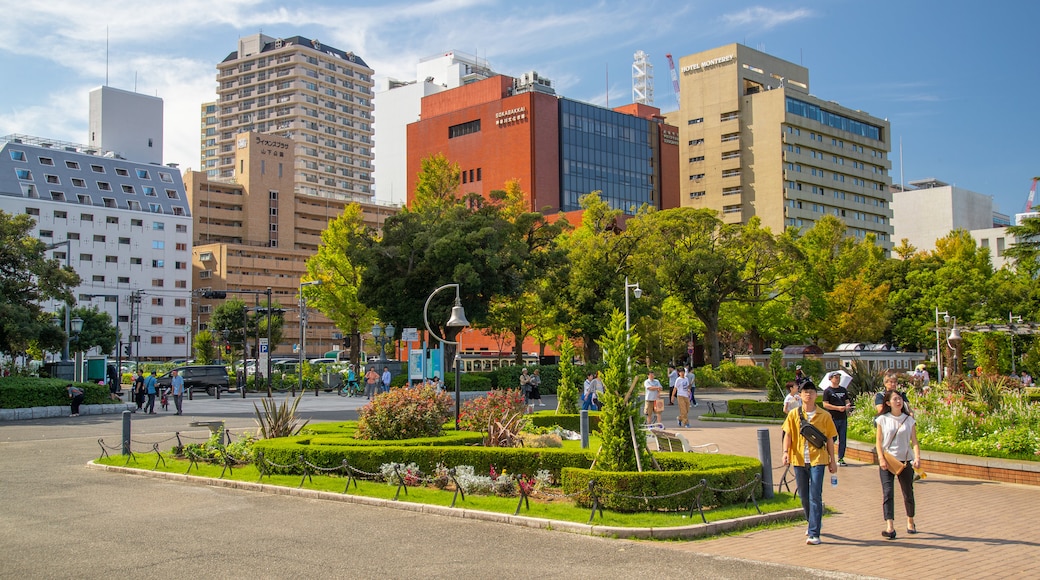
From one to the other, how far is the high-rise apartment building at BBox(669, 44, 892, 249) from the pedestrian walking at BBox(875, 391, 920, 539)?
3340 inches

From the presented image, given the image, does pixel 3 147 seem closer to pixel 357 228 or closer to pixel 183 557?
pixel 357 228

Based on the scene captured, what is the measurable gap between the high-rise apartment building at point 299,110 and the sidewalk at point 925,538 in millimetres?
122543

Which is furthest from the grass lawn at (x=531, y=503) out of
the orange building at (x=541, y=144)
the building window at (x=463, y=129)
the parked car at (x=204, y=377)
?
the building window at (x=463, y=129)

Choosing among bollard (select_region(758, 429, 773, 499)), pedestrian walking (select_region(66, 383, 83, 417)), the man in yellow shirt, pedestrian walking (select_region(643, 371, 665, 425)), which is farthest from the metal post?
pedestrian walking (select_region(66, 383, 83, 417))

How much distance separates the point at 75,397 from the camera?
30.4 metres

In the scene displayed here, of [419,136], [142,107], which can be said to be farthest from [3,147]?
[419,136]

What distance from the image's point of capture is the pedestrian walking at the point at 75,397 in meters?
30.4

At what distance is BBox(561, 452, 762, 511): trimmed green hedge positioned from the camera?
1083cm

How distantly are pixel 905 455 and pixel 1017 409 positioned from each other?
6901 millimetres

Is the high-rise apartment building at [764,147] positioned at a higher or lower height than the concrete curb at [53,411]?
higher

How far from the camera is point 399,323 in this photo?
43.6 m

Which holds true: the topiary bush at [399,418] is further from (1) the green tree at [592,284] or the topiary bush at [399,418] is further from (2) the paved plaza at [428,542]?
(1) the green tree at [592,284]

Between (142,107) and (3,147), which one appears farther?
(142,107)

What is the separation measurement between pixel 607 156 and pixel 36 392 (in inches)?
2933
